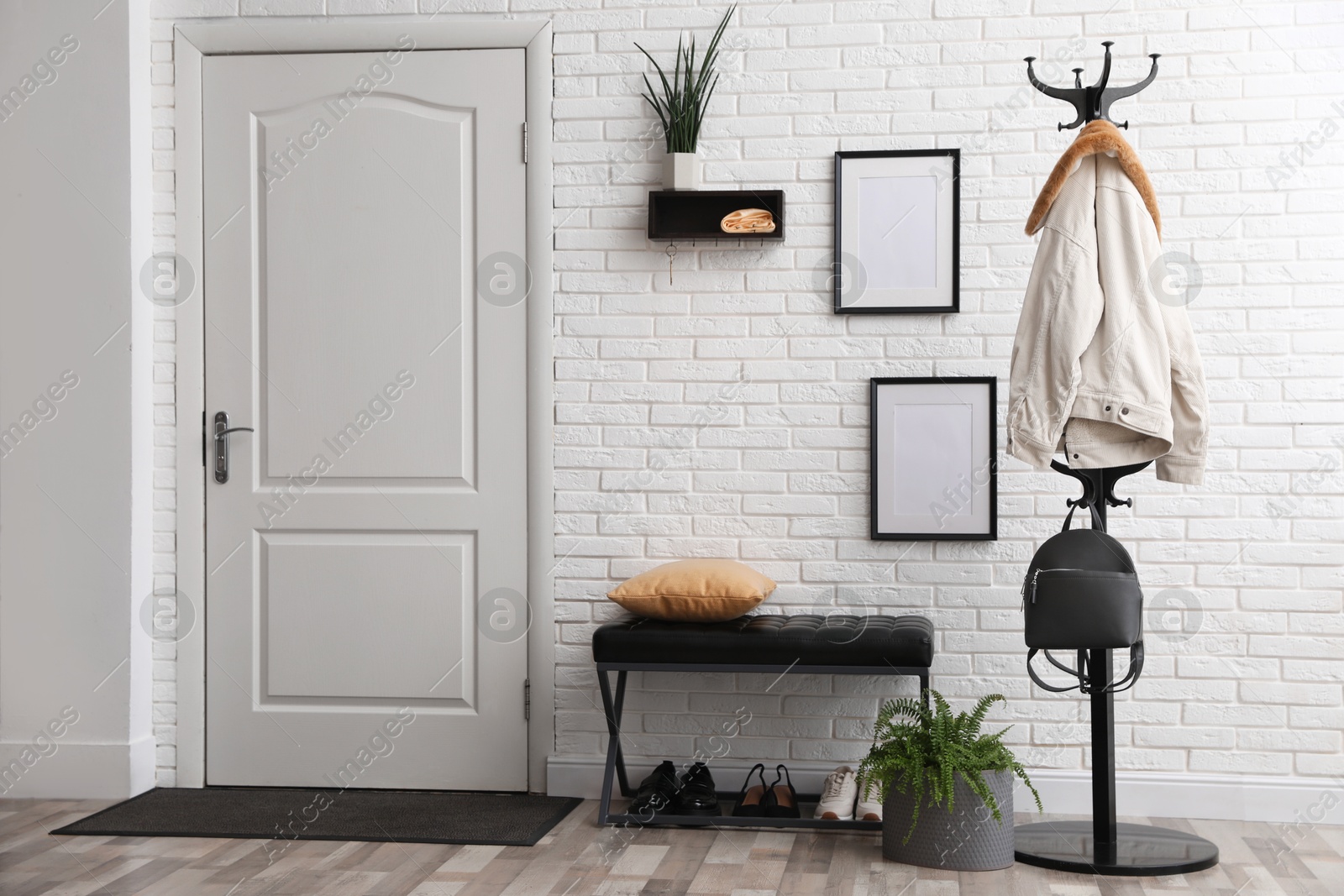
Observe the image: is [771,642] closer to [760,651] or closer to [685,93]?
[760,651]

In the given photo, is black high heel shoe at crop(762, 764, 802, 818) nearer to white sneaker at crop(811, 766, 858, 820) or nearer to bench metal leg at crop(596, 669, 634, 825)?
white sneaker at crop(811, 766, 858, 820)

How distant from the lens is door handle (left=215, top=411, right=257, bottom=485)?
10.9 ft

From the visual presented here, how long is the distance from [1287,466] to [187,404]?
10.2 feet

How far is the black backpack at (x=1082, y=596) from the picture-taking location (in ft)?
8.05

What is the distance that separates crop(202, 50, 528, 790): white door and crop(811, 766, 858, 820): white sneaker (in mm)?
882

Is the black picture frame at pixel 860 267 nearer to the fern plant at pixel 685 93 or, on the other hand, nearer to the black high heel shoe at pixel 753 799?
the fern plant at pixel 685 93

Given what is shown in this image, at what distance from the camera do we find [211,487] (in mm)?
3322

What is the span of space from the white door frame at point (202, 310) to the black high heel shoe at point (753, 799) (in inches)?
23.3

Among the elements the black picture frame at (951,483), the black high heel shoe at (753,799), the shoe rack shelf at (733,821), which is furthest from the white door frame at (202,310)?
the black picture frame at (951,483)

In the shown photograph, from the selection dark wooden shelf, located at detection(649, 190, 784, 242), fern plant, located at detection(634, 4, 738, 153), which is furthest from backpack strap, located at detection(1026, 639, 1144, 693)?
fern plant, located at detection(634, 4, 738, 153)

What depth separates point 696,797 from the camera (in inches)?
115

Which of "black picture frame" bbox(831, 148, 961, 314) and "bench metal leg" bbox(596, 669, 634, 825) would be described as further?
"black picture frame" bbox(831, 148, 961, 314)

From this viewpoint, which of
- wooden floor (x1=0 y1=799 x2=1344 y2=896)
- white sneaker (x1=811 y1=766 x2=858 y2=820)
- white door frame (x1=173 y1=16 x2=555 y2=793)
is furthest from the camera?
white door frame (x1=173 y1=16 x2=555 y2=793)

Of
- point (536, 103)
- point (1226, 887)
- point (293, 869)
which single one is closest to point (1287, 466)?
point (1226, 887)
